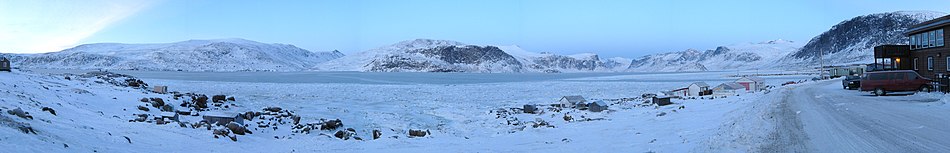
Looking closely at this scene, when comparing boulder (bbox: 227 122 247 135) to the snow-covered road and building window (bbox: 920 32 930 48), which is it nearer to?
the snow-covered road

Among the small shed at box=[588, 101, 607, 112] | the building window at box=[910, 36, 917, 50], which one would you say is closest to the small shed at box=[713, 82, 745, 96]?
the building window at box=[910, 36, 917, 50]

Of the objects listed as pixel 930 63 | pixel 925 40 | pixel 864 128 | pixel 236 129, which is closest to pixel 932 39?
pixel 925 40

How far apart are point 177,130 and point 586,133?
10.0 meters

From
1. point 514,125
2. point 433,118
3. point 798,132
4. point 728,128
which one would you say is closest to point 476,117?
point 433,118

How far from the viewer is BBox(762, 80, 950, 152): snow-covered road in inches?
360

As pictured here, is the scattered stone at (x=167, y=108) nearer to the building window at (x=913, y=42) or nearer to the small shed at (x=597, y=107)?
the small shed at (x=597, y=107)

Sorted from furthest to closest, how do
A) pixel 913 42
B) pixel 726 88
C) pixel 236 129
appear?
pixel 726 88
pixel 913 42
pixel 236 129

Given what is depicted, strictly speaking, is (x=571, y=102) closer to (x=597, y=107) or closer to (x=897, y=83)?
(x=597, y=107)

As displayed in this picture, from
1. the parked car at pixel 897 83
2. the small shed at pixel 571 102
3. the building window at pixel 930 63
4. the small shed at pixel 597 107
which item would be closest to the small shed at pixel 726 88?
the building window at pixel 930 63

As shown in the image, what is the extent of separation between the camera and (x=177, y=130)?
14117mm

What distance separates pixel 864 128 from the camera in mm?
11562

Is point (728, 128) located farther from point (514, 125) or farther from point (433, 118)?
point (433, 118)

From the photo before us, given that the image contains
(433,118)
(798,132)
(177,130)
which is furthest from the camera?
(433,118)

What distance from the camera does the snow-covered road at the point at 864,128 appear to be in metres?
9.13
